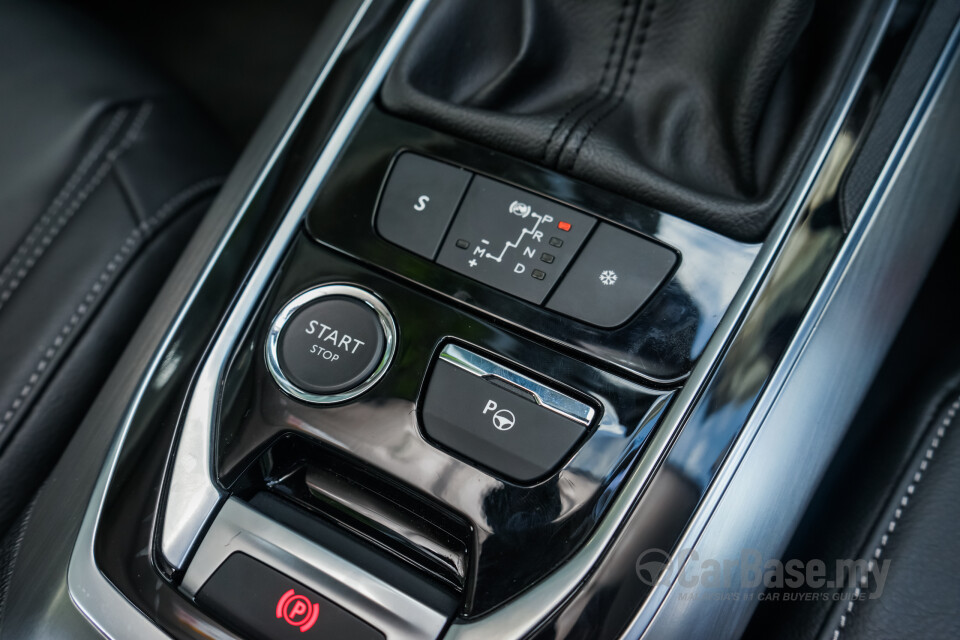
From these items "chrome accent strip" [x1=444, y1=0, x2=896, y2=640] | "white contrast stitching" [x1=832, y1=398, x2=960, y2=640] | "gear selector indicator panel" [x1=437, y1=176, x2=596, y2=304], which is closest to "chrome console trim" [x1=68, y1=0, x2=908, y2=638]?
"chrome accent strip" [x1=444, y1=0, x2=896, y2=640]

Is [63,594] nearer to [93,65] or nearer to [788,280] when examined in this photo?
[788,280]

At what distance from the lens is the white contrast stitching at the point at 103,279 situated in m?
0.74

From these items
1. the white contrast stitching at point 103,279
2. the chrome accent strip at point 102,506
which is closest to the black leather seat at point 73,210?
the white contrast stitching at point 103,279

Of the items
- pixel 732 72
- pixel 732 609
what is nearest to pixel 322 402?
pixel 732 609

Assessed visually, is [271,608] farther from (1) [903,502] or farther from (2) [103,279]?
(1) [903,502]

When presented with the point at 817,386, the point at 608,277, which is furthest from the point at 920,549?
the point at 608,277

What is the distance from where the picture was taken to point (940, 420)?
0.72 meters

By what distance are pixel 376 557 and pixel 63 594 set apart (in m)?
0.22

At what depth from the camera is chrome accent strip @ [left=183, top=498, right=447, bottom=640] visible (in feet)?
1.73

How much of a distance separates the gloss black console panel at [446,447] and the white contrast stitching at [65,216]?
0.34 m

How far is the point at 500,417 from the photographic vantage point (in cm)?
55

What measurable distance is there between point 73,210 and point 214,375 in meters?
0.36

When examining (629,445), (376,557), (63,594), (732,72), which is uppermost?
(732,72)

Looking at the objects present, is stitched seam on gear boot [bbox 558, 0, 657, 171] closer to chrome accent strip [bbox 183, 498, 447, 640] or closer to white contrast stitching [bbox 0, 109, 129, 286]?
chrome accent strip [bbox 183, 498, 447, 640]
